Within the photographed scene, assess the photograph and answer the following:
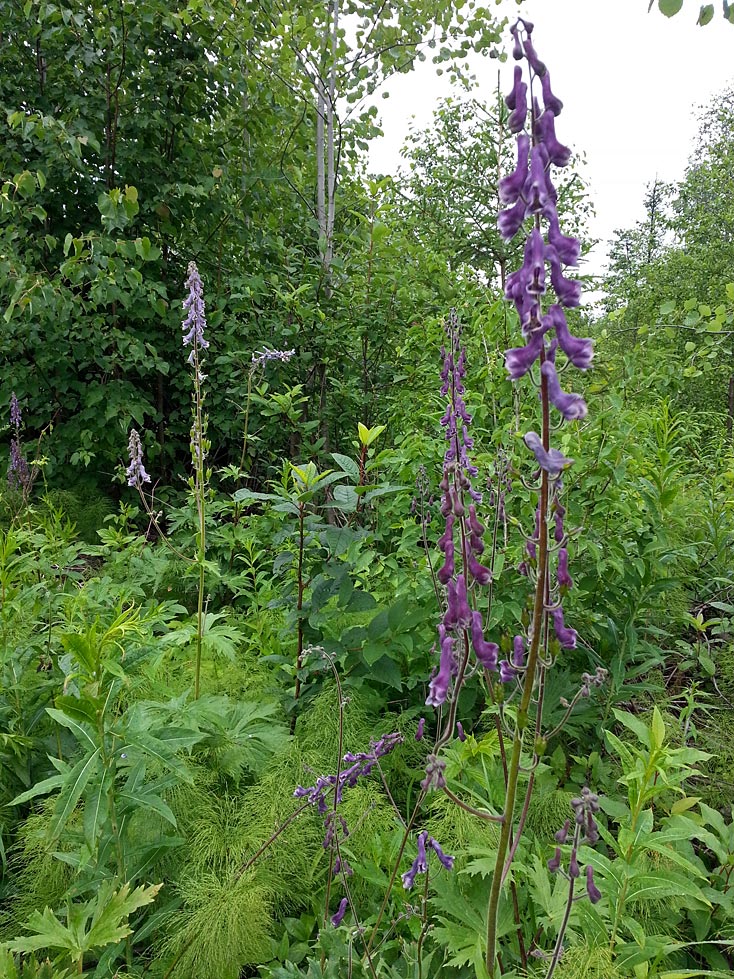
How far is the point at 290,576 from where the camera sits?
3.29 meters

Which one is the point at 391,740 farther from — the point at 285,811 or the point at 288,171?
the point at 288,171

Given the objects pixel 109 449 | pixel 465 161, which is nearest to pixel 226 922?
pixel 109 449

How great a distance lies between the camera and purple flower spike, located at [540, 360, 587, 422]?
105 centimetres

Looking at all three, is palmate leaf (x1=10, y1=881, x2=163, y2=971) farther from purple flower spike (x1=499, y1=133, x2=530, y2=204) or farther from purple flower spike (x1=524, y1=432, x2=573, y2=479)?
purple flower spike (x1=499, y1=133, x2=530, y2=204)

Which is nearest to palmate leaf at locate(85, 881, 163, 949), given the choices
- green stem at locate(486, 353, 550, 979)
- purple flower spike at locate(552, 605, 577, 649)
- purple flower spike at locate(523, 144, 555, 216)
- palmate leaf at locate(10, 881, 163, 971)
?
palmate leaf at locate(10, 881, 163, 971)

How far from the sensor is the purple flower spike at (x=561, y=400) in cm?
105

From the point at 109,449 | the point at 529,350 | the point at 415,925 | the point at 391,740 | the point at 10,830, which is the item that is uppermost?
the point at 529,350

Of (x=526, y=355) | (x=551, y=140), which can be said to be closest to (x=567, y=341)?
(x=526, y=355)

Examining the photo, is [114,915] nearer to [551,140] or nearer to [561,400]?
[561,400]

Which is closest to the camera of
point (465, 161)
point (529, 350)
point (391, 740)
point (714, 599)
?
point (529, 350)

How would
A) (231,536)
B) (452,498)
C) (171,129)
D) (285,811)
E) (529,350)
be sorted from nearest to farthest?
(529,350)
(452,498)
(285,811)
(231,536)
(171,129)

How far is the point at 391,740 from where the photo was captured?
2.04 m

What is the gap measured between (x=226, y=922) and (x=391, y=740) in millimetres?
772

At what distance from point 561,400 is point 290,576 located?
95.7 inches
